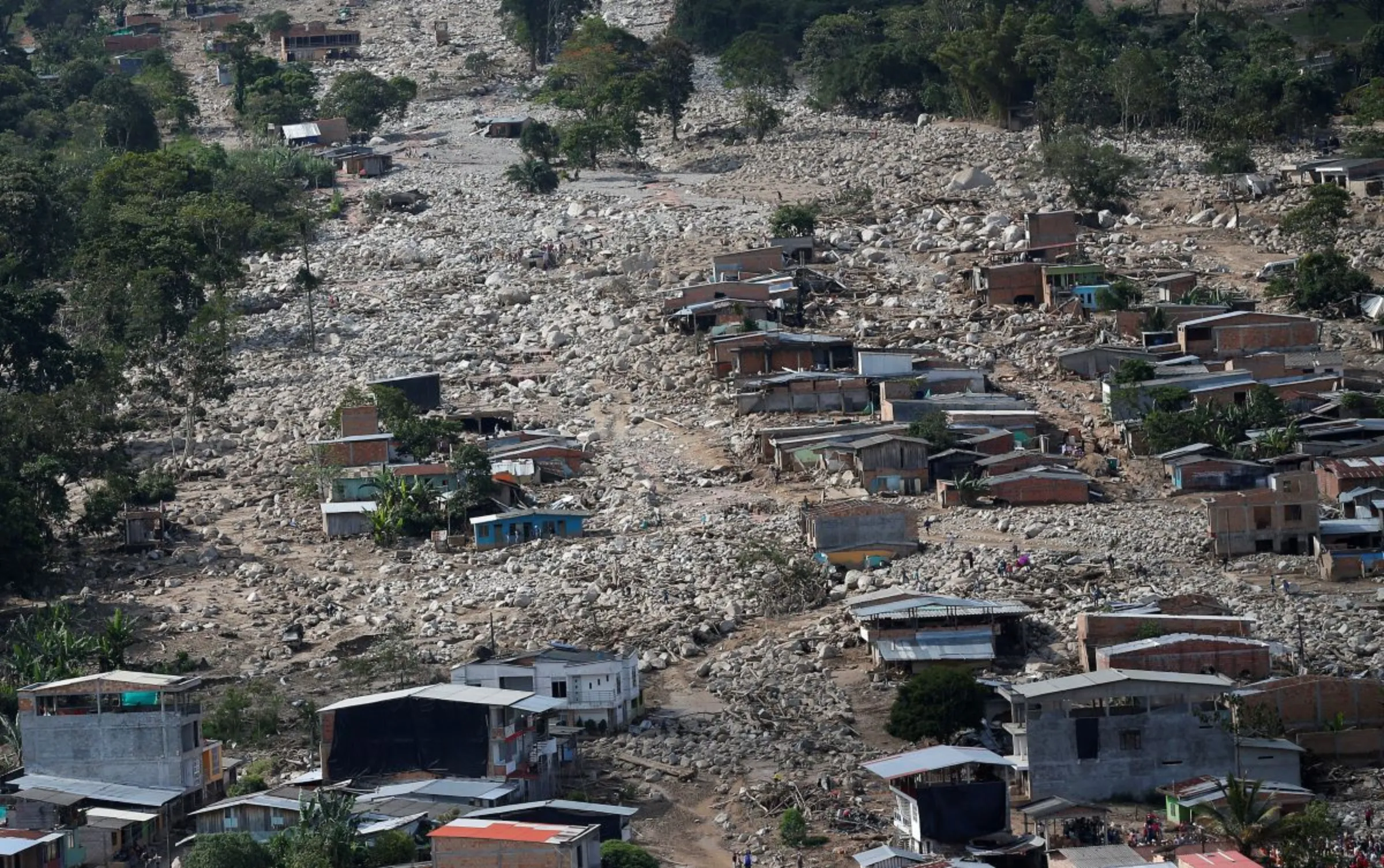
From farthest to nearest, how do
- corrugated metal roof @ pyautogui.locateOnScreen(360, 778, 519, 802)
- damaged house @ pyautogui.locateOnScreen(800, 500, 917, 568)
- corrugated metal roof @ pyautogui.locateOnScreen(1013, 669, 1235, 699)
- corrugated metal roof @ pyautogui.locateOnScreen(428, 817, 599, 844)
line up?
damaged house @ pyautogui.locateOnScreen(800, 500, 917, 568), corrugated metal roof @ pyautogui.locateOnScreen(1013, 669, 1235, 699), corrugated metal roof @ pyautogui.locateOnScreen(360, 778, 519, 802), corrugated metal roof @ pyautogui.locateOnScreen(428, 817, 599, 844)

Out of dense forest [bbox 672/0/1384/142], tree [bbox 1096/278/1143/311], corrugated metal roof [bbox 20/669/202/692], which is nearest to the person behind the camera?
corrugated metal roof [bbox 20/669/202/692]

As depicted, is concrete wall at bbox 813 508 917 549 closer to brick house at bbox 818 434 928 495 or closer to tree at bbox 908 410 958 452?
brick house at bbox 818 434 928 495

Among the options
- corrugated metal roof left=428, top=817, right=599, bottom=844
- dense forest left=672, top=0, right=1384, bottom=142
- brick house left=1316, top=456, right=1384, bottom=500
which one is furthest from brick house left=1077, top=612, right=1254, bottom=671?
dense forest left=672, top=0, right=1384, bottom=142

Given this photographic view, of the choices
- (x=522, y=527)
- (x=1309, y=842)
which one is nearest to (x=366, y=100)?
(x=522, y=527)

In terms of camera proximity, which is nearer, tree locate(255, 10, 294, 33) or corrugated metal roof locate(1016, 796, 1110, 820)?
corrugated metal roof locate(1016, 796, 1110, 820)

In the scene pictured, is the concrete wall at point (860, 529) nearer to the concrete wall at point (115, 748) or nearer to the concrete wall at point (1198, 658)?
the concrete wall at point (1198, 658)

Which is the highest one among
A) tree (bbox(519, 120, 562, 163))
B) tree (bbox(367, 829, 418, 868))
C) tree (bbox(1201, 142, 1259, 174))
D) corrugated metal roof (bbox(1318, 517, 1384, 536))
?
tree (bbox(519, 120, 562, 163))

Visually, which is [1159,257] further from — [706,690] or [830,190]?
[706,690]
